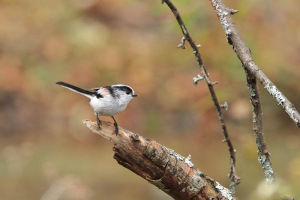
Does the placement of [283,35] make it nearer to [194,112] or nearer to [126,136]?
[194,112]

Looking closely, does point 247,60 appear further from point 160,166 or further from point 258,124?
point 160,166

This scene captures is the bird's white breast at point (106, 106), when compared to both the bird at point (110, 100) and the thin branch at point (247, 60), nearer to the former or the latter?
the bird at point (110, 100)

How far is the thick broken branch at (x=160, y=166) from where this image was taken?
292cm

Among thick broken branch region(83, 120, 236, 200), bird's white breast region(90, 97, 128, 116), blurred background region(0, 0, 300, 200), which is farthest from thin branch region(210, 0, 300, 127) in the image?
blurred background region(0, 0, 300, 200)

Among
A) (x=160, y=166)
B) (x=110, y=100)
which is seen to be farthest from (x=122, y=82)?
(x=160, y=166)

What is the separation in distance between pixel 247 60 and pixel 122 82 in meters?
8.29

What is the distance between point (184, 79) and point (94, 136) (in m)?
2.57

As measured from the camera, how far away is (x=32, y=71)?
11.1 metres

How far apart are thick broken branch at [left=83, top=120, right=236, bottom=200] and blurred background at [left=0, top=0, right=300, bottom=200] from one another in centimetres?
373

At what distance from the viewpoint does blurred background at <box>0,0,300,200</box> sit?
7.25 metres

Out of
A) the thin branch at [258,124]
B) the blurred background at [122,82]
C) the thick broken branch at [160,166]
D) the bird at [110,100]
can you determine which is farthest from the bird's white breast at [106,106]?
the blurred background at [122,82]

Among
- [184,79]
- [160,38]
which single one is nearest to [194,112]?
[184,79]

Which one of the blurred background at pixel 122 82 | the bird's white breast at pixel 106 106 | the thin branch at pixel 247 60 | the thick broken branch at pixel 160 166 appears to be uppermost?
the blurred background at pixel 122 82

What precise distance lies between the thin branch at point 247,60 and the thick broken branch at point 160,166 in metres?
0.75
